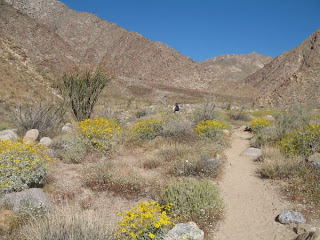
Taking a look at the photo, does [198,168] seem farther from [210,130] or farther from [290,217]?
[210,130]

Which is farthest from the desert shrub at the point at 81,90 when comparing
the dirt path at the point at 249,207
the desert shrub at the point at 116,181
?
the dirt path at the point at 249,207

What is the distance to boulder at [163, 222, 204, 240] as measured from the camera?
375 cm

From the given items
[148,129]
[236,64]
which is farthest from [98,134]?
[236,64]

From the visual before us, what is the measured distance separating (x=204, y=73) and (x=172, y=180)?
206 feet

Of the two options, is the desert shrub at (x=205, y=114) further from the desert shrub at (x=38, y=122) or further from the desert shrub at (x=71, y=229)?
the desert shrub at (x=71, y=229)

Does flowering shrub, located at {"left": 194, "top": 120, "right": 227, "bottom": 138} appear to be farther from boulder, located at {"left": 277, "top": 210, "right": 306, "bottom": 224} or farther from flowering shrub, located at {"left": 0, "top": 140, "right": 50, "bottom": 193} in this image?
flowering shrub, located at {"left": 0, "top": 140, "right": 50, "bottom": 193}

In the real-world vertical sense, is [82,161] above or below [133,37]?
below

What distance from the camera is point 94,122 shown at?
846 cm

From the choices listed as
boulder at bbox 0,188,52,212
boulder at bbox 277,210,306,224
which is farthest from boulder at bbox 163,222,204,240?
boulder at bbox 0,188,52,212

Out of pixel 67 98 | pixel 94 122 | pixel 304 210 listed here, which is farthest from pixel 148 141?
pixel 304 210

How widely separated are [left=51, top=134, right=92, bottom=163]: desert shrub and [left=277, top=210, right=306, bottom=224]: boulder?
479 cm

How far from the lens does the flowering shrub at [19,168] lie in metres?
4.75

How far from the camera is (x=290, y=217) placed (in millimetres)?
4473

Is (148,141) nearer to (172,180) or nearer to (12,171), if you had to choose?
(172,180)
